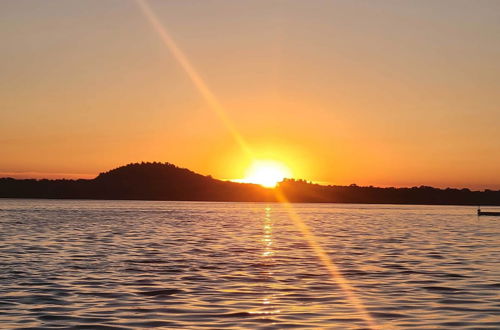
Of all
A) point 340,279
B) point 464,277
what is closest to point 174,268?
point 340,279

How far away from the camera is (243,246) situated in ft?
175

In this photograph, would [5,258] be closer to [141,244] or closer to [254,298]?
[141,244]

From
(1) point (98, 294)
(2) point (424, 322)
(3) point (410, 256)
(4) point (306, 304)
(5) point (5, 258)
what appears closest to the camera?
(2) point (424, 322)

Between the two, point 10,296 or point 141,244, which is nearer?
point 10,296

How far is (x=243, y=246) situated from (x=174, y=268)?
1834 cm

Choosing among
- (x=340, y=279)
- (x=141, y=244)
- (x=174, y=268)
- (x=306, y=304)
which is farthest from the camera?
(x=141, y=244)

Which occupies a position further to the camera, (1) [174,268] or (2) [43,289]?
(1) [174,268]

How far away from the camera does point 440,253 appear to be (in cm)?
4712

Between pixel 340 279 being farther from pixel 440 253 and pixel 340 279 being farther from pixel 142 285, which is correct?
pixel 440 253

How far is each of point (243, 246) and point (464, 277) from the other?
23373 mm

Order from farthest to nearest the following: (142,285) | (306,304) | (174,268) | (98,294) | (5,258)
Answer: (5,258) → (174,268) → (142,285) → (98,294) → (306,304)

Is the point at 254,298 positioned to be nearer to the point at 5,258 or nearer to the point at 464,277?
the point at 464,277

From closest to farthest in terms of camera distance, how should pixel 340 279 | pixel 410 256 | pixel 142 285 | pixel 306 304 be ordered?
1. pixel 306 304
2. pixel 142 285
3. pixel 340 279
4. pixel 410 256

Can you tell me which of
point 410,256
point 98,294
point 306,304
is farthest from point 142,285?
point 410,256
